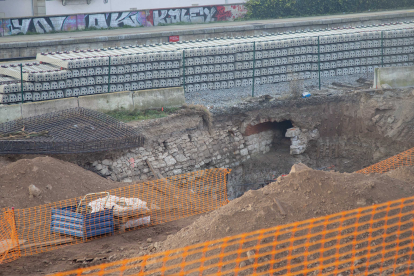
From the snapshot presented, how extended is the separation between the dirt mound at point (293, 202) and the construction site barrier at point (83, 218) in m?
1.81

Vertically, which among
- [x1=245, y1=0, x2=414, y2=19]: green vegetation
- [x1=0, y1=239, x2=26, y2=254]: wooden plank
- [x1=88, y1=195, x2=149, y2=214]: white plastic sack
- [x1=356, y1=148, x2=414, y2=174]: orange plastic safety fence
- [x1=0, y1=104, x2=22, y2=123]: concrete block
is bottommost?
[x1=0, y1=239, x2=26, y2=254]: wooden plank

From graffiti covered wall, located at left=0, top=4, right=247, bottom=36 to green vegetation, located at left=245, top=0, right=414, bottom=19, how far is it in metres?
1.04

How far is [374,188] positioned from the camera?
27.5ft

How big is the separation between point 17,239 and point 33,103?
5.82 metres

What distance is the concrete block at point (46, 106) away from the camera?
43.2 ft

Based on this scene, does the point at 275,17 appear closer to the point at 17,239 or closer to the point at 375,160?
the point at 375,160

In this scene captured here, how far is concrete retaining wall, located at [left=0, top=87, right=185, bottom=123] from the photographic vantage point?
13039 mm

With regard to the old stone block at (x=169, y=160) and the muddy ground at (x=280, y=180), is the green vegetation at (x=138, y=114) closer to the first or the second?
the muddy ground at (x=280, y=180)

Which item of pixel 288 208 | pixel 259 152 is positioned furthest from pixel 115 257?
pixel 259 152

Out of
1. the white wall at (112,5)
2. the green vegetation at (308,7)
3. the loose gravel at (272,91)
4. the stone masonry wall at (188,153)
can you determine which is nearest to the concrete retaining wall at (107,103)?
the loose gravel at (272,91)

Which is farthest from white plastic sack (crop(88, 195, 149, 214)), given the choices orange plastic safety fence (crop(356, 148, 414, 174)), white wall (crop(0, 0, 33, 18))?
white wall (crop(0, 0, 33, 18))

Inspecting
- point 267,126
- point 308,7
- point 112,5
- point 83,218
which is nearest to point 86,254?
point 83,218

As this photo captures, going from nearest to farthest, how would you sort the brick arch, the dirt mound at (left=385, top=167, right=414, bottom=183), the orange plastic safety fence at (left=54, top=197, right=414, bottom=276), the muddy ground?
1. the orange plastic safety fence at (left=54, top=197, right=414, bottom=276)
2. the muddy ground
3. the dirt mound at (left=385, top=167, right=414, bottom=183)
4. the brick arch

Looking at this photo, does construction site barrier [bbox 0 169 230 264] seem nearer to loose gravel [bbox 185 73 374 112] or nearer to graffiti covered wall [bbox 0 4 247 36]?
loose gravel [bbox 185 73 374 112]
